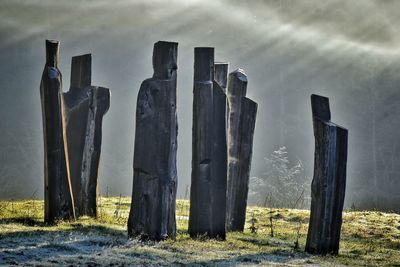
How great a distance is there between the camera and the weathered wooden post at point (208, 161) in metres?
14.9

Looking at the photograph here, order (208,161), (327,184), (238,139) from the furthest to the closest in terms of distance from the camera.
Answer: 1. (238,139)
2. (208,161)
3. (327,184)

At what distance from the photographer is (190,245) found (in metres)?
13.8

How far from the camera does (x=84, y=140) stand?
17.1 meters

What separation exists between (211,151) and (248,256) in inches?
109

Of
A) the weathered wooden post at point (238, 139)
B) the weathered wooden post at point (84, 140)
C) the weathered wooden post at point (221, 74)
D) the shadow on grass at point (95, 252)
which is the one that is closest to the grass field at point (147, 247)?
the shadow on grass at point (95, 252)

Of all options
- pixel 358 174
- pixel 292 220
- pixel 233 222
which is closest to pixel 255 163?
pixel 358 174

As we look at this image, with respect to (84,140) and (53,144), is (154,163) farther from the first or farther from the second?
(84,140)

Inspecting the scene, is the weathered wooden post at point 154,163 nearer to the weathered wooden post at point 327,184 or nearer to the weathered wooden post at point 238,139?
the weathered wooden post at point 238,139

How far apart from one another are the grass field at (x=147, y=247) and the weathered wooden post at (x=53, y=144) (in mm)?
518

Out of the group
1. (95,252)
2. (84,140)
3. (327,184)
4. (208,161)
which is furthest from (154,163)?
(327,184)

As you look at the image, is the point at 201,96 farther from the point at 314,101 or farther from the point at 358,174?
the point at 358,174

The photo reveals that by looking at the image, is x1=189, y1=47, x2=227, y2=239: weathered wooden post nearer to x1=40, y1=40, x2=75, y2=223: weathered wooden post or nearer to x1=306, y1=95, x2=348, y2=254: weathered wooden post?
x1=306, y1=95, x2=348, y2=254: weathered wooden post

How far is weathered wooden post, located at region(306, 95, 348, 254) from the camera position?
14.7 meters

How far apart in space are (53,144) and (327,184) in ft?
21.8
